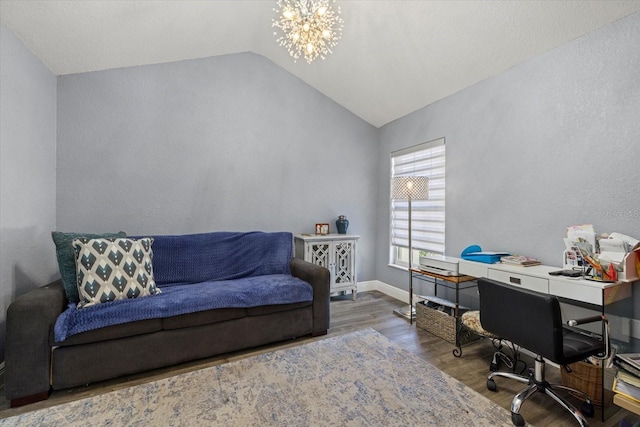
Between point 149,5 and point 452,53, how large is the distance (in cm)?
253

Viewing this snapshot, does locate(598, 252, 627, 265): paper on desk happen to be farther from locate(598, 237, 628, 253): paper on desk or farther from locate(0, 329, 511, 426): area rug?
locate(0, 329, 511, 426): area rug

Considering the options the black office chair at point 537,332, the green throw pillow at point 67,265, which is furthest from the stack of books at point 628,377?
the green throw pillow at point 67,265

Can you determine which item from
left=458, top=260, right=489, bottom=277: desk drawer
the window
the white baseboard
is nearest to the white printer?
left=458, top=260, right=489, bottom=277: desk drawer

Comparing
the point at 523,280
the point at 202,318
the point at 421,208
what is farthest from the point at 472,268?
the point at 202,318

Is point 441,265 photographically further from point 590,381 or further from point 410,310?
point 590,381

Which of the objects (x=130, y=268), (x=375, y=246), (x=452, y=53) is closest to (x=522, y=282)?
(x=452, y=53)

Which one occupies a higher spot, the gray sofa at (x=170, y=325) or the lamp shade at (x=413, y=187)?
the lamp shade at (x=413, y=187)

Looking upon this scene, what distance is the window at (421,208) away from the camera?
3256 mm

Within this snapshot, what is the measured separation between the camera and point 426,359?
2.27 m

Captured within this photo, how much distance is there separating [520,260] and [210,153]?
3.15m

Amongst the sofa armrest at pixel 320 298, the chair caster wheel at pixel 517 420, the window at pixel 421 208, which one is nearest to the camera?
the chair caster wheel at pixel 517 420

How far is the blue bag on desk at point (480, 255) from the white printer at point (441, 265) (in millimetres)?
112

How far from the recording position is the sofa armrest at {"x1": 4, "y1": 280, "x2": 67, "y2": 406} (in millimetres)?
1673

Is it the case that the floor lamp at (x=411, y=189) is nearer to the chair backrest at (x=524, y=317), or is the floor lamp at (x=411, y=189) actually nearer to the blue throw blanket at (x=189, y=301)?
the blue throw blanket at (x=189, y=301)
